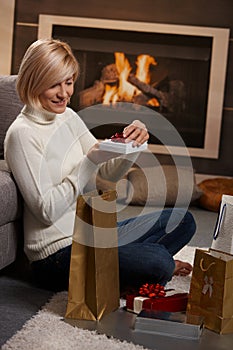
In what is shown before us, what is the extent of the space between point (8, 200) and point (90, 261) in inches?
14.7

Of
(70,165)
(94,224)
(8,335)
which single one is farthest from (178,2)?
(8,335)

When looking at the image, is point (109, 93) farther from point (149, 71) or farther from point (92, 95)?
point (149, 71)

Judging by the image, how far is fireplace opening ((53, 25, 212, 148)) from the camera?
5180mm

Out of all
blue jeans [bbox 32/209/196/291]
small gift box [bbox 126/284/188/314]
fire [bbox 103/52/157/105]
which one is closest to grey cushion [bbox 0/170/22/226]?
blue jeans [bbox 32/209/196/291]

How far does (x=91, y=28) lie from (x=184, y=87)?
0.69 meters

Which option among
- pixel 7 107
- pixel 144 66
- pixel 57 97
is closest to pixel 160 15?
pixel 144 66

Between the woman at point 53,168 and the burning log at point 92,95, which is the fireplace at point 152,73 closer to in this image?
the burning log at point 92,95

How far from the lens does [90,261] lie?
8.10 ft

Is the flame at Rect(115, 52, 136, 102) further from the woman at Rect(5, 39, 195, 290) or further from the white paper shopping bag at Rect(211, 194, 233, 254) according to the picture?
the white paper shopping bag at Rect(211, 194, 233, 254)

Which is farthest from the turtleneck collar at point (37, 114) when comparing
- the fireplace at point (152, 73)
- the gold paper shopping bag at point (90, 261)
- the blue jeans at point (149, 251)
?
the fireplace at point (152, 73)

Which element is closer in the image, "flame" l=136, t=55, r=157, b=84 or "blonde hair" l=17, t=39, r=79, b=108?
"blonde hair" l=17, t=39, r=79, b=108

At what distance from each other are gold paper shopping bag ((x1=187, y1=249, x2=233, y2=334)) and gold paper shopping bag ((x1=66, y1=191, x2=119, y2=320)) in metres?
0.27

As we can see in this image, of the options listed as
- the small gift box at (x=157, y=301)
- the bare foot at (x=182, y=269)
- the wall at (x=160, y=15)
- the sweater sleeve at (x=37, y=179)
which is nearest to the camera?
the small gift box at (x=157, y=301)

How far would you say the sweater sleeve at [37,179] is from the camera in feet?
8.65
